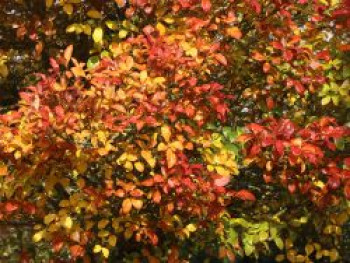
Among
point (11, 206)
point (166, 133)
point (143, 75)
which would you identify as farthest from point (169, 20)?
point (11, 206)

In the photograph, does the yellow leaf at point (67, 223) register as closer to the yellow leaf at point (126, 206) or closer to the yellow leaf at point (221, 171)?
the yellow leaf at point (126, 206)

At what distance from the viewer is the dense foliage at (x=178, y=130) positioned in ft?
10.4

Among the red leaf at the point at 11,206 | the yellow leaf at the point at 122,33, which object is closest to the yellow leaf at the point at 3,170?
the red leaf at the point at 11,206

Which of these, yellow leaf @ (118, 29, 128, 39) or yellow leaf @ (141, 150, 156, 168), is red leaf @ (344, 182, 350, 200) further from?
yellow leaf @ (118, 29, 128, 39)

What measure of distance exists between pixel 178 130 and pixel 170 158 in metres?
0.34

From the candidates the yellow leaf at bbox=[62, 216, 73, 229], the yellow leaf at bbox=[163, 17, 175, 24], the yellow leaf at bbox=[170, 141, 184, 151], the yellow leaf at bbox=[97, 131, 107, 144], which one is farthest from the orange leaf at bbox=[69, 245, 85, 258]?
the yellow leaf at bbox=[163, 17, 175, 24]

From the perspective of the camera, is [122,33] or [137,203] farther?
[122,33]

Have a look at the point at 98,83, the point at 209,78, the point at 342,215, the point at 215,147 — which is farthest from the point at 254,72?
the point at 98,83

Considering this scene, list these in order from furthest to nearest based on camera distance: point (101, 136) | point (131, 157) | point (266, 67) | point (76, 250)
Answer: point (266, 67) < point (76, 250) < point (131, 157) < point (101, 136)

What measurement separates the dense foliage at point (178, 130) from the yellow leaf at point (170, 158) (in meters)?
0.01

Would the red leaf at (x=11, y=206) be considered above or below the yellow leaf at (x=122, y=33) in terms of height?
below

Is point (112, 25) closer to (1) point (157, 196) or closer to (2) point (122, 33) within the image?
(2) point (122, 33)

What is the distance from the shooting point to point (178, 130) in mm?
3367

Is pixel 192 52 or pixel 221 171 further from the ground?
pixel 192 52
